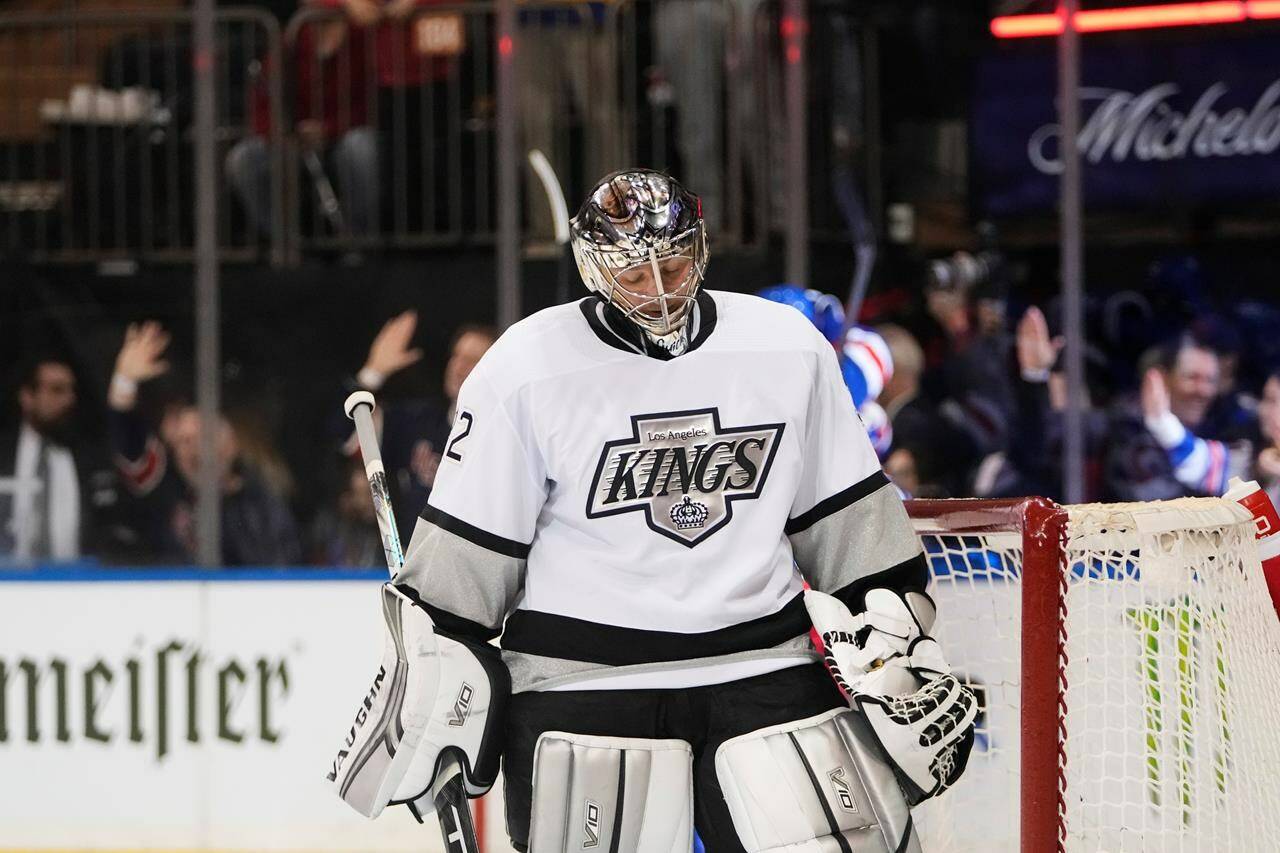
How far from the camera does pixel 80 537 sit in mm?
4574

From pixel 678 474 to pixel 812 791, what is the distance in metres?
0.37

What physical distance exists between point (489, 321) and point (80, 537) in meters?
1.09

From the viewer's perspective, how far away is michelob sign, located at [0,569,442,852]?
4113mm

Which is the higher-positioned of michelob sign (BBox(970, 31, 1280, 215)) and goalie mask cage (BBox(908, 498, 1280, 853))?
michelob sign (BBox(970, 31, 1280, 215))

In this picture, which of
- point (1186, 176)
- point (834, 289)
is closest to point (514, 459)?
point (834, 289)

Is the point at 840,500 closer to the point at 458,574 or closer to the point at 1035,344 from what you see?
the point at 458,574

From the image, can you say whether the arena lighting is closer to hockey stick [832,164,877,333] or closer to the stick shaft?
hockey stick [832,164,877,333]

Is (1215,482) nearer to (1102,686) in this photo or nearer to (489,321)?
(489,321)

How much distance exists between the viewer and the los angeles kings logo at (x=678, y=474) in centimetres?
208

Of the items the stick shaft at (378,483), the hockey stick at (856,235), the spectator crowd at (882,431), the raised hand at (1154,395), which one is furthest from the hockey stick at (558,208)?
the stick shaft at (378,483)

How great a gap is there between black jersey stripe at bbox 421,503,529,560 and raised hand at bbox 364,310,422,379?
257cm

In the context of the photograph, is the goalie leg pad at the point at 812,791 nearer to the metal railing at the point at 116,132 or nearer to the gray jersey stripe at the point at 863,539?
the gray jersey stripe at the point at 863,539

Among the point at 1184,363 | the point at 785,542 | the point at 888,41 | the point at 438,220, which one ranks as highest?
the point at 888,41

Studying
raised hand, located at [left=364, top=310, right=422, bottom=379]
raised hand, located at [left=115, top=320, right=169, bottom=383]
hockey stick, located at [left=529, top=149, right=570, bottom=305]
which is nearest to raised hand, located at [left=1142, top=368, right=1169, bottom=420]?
hockey stick, located at [left=529, top=149, right=570, bottom=305]
